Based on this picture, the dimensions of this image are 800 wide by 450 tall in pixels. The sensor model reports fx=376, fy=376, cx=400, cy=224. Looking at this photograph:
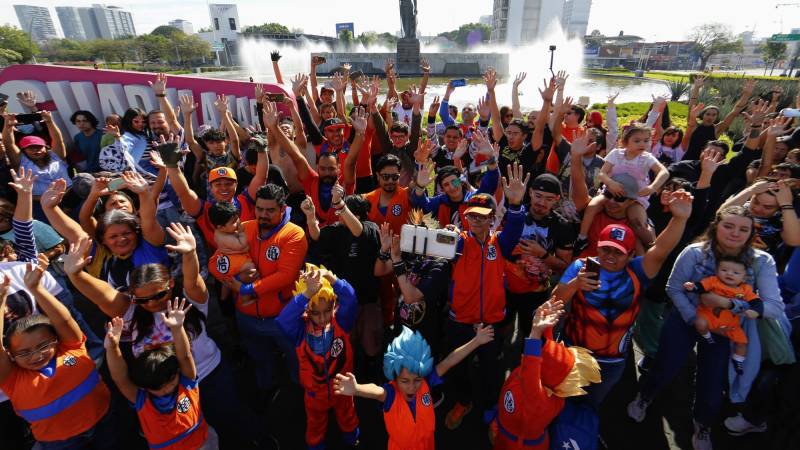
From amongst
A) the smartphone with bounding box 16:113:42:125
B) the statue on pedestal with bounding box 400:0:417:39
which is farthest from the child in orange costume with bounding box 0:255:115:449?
the statue on pedestal with bounding box 400:0:417:39

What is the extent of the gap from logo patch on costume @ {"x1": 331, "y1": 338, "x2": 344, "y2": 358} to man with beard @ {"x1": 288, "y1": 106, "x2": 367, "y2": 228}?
1404mm

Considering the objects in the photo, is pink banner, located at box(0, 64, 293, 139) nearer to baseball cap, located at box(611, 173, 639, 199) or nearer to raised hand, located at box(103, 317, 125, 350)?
raised hand, located at box(103, 317, 125, 350)

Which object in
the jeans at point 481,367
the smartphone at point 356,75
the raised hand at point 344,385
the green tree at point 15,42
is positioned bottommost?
the jeans at point 481,367

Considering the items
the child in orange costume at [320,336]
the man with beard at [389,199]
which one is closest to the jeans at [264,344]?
the child in orange costume at [320,336]

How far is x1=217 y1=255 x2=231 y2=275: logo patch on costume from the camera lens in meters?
3.12

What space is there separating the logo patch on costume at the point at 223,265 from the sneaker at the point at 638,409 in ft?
12.2

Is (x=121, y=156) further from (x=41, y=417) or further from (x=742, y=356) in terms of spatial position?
(x=742, y=356)

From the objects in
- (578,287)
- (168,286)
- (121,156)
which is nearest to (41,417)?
(168,286)

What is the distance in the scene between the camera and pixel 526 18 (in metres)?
81.6

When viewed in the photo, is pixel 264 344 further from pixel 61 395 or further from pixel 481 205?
pixel 481 205

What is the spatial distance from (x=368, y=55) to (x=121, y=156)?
4229 centimetres

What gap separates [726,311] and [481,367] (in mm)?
1830

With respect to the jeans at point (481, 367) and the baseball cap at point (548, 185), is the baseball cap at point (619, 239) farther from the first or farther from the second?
the jeans at point (481, 367)

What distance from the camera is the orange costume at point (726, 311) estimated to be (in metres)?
2.64
